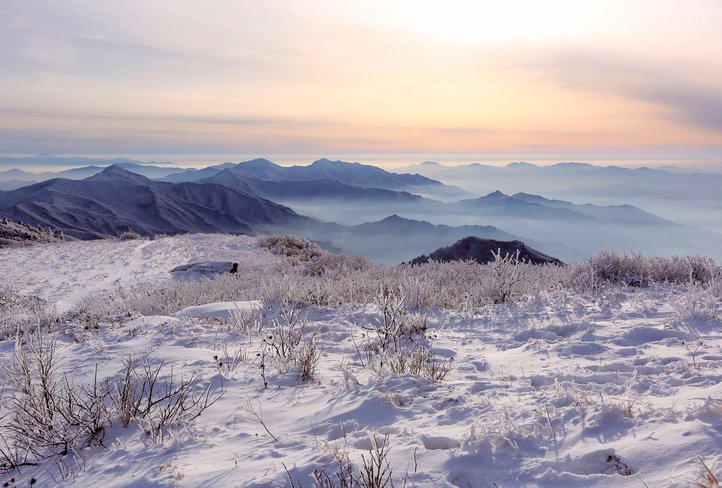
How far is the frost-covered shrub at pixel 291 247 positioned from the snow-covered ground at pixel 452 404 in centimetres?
1526

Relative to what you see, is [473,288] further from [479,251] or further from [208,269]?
[479,251]

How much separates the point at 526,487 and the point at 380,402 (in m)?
1.41

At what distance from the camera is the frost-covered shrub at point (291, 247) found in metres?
22.5

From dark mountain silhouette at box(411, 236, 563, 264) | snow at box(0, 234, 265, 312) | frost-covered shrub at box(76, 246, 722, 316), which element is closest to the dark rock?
snow at box(0, 234, 265, 312)

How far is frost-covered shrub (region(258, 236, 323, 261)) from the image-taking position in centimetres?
2248

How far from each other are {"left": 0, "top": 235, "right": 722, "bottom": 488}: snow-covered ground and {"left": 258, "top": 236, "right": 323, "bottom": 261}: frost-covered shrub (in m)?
15.3

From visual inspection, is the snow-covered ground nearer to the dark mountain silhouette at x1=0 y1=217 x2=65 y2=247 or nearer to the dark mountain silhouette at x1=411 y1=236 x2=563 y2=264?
the dark mountain silhouette at x1=411 y1=236 x2=563 y2=264

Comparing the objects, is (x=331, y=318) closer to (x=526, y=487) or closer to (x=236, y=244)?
(x=526, y=487)

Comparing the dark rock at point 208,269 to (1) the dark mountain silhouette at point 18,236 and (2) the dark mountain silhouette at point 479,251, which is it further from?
(1) the dark mountain silhouette at point 18,236

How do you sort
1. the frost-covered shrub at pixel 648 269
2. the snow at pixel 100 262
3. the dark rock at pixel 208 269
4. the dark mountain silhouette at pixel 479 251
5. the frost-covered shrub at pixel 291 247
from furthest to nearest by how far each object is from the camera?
1. the dark mountain silhouette at pixel 479 251
2. the frost-covered shrub at pixel 291 247
3. the dark rock at pixel 208 269
4. the snow at pixel 100 262
5. the frost-covered shrub at pixel 648 269

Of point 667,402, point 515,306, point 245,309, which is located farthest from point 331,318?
point 667,402

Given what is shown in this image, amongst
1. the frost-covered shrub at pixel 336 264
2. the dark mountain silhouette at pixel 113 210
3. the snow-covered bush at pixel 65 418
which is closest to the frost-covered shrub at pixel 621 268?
the snow-covered bush at pixel 65 418

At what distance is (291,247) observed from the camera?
78.9ft

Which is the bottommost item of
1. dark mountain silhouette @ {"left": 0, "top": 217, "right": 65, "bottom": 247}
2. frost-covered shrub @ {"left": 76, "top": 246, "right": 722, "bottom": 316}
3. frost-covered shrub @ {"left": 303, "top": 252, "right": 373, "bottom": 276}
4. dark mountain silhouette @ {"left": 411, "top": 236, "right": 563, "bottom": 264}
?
dark mountain silhouette @ {"left": 411, "top": 236, "right": 563, "bottom": 264}
